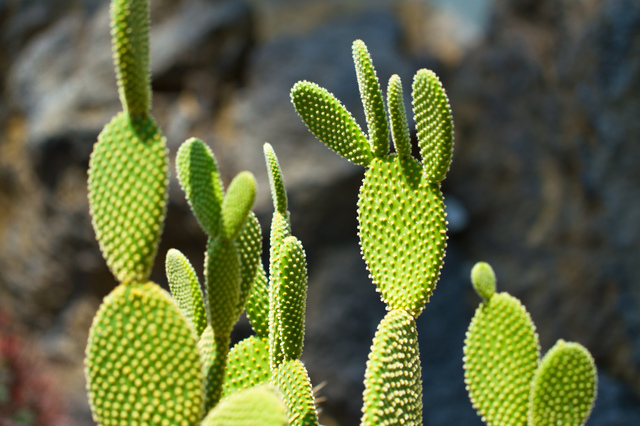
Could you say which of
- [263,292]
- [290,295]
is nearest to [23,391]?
[263,292]

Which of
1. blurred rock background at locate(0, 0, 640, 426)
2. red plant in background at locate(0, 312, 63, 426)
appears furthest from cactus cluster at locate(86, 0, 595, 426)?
red plant in background at locate(0, 312, 63, 426)

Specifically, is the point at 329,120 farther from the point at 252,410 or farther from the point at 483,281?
the point at 252,410

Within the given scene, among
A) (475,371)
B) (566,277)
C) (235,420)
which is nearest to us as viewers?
(235,420)

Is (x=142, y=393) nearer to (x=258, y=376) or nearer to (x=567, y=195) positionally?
(x=258, y=376)

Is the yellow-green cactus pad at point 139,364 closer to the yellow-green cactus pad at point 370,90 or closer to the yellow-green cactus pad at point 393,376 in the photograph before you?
the yellow-green cactus pad at point 393,376

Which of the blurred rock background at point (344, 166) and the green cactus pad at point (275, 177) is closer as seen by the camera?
the green cactus pad at point (275, 177)

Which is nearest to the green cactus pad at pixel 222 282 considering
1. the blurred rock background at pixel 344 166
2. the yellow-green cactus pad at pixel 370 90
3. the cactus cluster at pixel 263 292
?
the cactus cluster at pixel 263 292

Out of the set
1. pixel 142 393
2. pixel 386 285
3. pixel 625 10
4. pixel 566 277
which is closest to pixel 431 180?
pixel 386 285

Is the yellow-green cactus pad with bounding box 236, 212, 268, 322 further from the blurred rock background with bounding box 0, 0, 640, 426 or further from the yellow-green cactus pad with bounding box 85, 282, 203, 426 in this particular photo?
the blurred rock background with bounding box 0, 0, 640, 426
